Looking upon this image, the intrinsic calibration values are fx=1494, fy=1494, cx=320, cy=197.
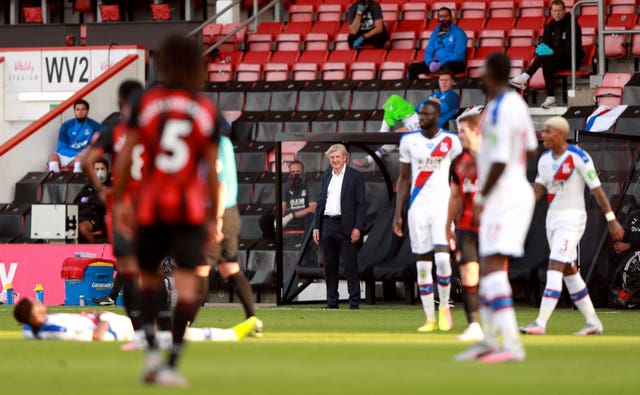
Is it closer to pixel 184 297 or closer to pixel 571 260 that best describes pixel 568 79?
pixel 571 260

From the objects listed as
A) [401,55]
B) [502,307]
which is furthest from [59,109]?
[502,307]

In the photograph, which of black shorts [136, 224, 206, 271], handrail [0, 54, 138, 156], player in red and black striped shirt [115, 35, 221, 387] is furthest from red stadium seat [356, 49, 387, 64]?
black shorts [136, 224, 206, 271]

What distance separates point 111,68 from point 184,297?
64.4 ft

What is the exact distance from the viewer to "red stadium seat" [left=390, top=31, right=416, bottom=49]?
89.8 ft

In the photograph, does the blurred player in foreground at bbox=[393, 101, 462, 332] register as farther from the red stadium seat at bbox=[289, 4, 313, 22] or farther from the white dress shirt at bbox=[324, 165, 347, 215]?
the red stadium seat at bbox=[289, 4, 313, 22]

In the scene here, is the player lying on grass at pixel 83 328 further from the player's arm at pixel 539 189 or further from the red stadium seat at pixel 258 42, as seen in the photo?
the red stadium seat at pixel 258 42

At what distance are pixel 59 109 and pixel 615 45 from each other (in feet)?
31.9

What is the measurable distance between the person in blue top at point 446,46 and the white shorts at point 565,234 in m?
11.1

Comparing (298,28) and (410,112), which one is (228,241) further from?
(298,28)

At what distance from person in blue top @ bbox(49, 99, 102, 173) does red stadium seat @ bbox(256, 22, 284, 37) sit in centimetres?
445

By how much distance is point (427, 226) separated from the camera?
1449cm

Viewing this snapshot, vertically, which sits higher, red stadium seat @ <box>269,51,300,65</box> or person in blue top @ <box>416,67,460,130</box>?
red stadium seat @ <box>269,51,300,65</box>

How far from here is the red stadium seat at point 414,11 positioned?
28.1 m

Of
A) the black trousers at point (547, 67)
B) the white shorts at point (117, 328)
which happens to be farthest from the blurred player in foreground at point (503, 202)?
the black trousers at point (547, 67)
